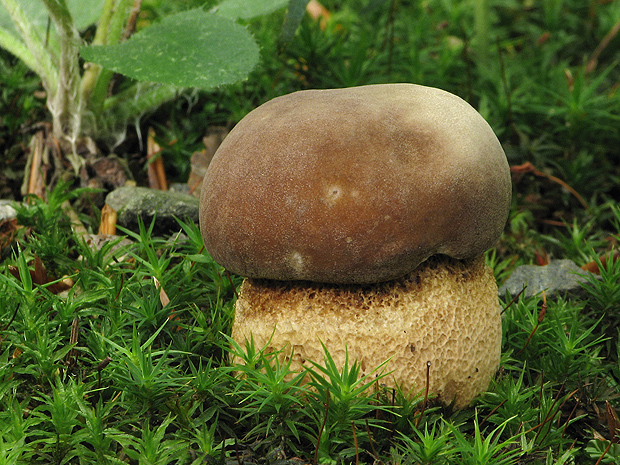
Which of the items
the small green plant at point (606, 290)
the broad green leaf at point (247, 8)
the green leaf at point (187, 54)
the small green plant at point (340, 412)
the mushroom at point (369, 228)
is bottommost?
the small green plant at point (606, 290)

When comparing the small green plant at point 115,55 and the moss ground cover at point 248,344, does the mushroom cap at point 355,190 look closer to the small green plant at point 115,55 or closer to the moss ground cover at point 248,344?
the moss ground cover at point 248,344

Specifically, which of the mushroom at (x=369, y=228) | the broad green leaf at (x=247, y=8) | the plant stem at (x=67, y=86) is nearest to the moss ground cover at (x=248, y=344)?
the mushroom at (x=369, y=228)

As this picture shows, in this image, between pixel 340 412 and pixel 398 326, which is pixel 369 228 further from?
pixel 340 412

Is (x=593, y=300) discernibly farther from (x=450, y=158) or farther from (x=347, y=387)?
(x=347, y=387)

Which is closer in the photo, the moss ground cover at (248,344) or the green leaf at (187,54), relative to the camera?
the moss ground cover at (248,344)

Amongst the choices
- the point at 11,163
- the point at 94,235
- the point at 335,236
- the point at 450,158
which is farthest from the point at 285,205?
the point at 11,163

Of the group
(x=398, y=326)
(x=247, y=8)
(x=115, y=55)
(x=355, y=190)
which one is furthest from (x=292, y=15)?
(x=398, y=326)

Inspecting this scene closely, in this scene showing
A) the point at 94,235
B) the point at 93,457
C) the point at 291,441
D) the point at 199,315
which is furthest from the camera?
the point at 94,235
